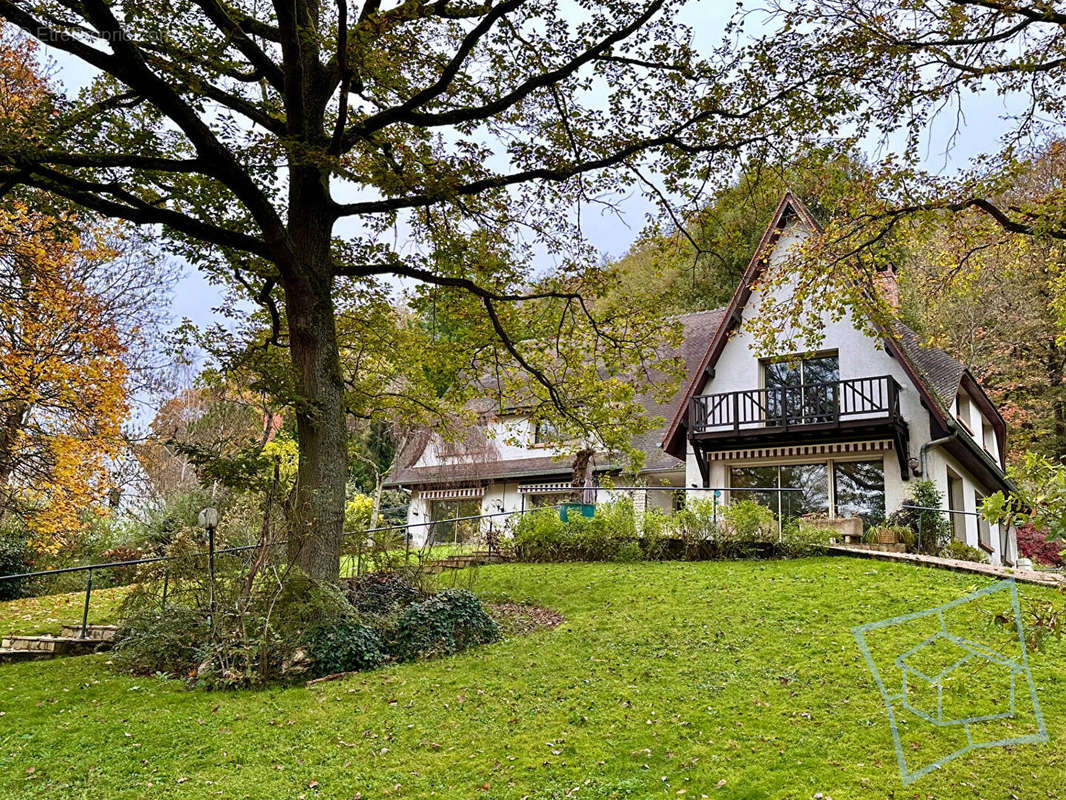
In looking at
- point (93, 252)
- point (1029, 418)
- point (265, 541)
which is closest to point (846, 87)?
point (265, 541)

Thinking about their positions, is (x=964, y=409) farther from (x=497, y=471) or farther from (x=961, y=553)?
(x=497, y=471)

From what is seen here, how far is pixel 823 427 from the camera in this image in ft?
58.1

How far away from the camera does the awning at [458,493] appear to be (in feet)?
84.4

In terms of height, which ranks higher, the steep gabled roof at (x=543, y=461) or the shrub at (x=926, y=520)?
the steep gabled roof at (x=543, y=461)

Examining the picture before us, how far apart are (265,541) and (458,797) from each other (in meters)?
4.38

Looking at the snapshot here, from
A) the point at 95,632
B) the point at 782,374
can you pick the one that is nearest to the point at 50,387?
the point at 95,632

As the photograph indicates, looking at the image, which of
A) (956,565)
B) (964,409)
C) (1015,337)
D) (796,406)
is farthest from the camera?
(1015,337)

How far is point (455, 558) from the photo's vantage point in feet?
54.1

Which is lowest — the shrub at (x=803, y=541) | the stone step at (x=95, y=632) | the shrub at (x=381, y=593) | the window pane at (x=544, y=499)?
the stone step at (x=95, y=632)

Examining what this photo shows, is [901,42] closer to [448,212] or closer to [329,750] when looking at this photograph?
[448,212]

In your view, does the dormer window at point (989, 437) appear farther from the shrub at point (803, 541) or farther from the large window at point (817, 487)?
the shrub at point (803, 541)

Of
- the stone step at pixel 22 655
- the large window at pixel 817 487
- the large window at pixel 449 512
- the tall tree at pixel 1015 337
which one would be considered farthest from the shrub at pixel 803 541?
the tall tree at pixel 1015 337

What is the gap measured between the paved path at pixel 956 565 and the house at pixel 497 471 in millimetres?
7288

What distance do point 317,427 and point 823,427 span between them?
40.1 feet
